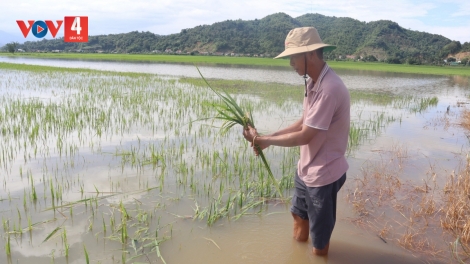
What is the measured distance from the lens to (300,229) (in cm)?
268

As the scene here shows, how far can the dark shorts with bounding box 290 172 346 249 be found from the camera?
223 centimetres

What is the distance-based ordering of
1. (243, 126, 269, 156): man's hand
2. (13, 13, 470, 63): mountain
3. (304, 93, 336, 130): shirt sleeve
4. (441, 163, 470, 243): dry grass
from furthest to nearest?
(13, 13, 470, 63): mountain → (441, 163, 470, 243): dry grass → (243, 126, 269, 156): man's hand → (304, 93, 336, 130): shirt sleeve

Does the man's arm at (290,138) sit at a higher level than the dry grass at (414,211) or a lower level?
higher

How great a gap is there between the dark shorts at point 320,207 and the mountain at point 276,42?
161ft

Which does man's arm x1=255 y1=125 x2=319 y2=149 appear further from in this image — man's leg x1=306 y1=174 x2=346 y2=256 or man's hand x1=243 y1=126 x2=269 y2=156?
man's leg x1=306 y1=174 x2=346 y2=256

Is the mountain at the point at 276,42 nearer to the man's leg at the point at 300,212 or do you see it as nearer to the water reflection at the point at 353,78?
the water reflection at the point at 353,78

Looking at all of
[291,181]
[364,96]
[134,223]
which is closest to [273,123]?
[291,181]

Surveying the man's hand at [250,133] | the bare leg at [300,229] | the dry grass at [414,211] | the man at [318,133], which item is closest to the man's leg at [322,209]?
the man at [318,133]

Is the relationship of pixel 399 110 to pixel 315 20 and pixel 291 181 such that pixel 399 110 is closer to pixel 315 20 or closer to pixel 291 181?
pixel 291 181

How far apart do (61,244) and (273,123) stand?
5291 millimetres

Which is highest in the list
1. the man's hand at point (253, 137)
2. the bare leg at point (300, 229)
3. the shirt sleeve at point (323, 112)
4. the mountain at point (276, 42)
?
the mountain at point (276, 42)

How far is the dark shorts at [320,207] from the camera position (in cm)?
223

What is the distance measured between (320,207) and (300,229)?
519mm

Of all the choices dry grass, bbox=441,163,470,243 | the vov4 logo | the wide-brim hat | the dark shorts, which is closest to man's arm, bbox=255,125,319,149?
the dark shorts
